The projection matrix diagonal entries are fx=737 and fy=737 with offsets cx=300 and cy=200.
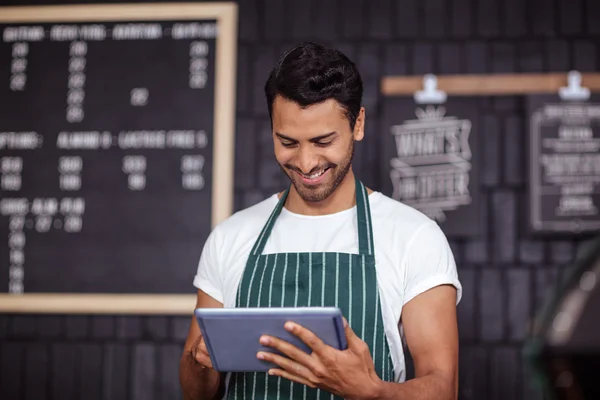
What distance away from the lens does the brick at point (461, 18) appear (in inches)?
114

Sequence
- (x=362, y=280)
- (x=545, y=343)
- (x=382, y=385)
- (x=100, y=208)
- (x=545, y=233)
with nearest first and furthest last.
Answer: (x=545, y=343)
(x=382, y=385)
(x=362, y=280)
(x=545, y=233)
(x=100, y=208)

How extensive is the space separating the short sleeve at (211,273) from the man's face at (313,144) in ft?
0.90

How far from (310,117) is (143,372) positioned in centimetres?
162

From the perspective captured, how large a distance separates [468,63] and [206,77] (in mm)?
1030

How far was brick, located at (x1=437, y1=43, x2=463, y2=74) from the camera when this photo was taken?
2875 mm

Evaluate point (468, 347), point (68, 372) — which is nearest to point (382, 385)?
point (468, 347)

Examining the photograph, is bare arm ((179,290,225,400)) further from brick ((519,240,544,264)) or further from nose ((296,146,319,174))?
brick ((519,240,544,264))

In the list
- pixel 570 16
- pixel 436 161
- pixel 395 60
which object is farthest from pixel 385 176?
pixel 570 16

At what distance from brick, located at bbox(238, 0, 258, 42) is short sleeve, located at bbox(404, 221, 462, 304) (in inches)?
61.2

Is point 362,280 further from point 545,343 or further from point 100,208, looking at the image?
point 100,208

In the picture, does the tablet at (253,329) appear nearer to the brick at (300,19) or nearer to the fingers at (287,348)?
the fingers at (287,348)

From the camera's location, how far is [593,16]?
2867 mm

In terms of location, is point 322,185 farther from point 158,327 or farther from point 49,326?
point 49,326

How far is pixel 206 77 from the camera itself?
115 inches
